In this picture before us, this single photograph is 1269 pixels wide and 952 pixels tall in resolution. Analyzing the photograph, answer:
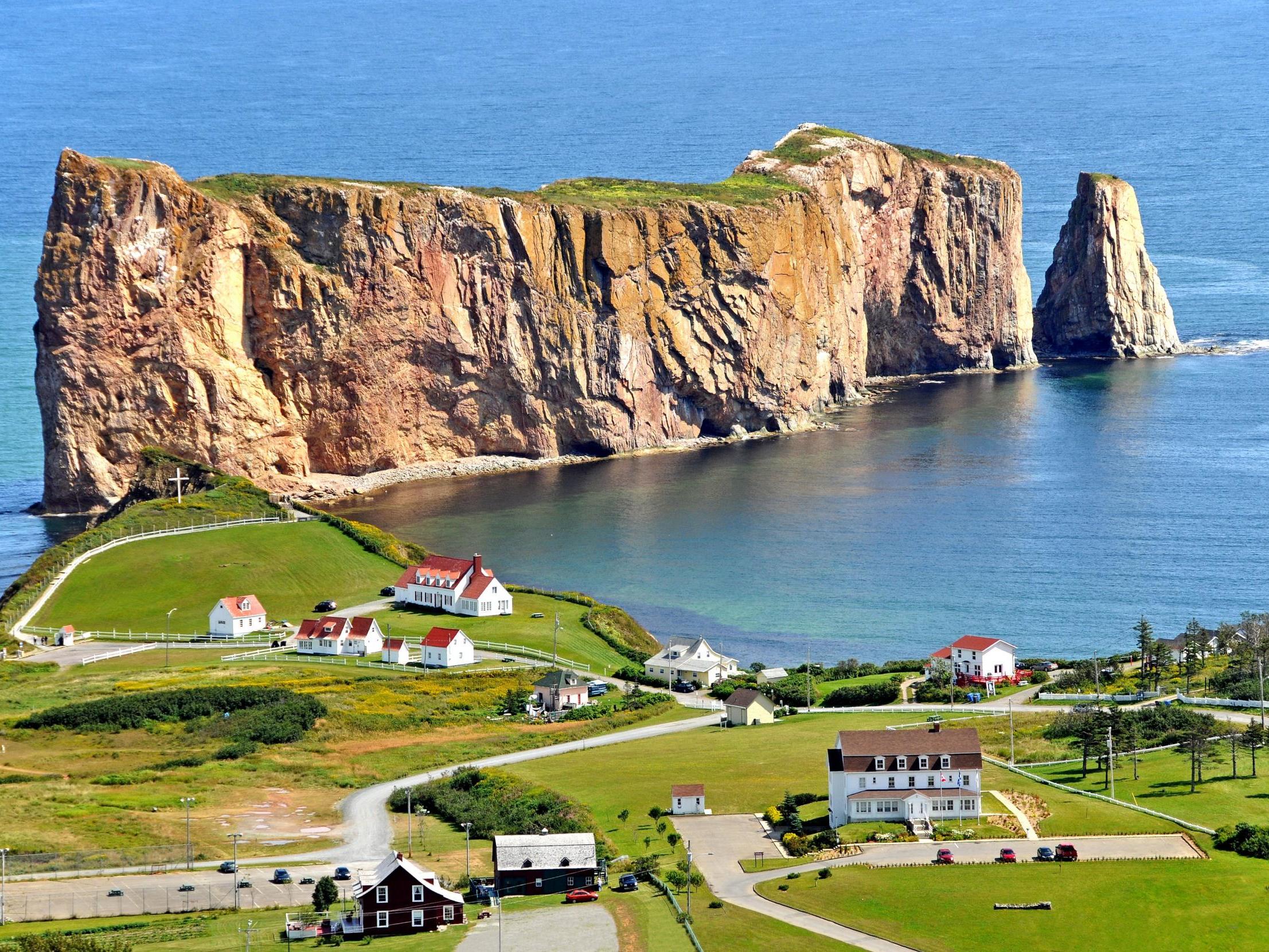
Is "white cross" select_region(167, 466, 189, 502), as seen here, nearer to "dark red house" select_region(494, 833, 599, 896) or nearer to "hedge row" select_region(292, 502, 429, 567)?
"hedge row" select_region(292, 502, 429, 567)

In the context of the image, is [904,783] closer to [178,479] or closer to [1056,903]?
[1056,903]

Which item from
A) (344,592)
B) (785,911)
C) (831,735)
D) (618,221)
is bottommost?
(785,911)

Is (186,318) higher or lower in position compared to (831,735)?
higher

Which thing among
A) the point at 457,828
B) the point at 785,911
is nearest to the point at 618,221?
the point at 457,828

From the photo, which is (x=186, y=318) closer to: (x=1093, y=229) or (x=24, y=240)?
(x=24, y=240)

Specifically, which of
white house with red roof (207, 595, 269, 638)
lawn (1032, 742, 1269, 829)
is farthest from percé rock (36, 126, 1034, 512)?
lawn (1032, 742, 1269, 829)

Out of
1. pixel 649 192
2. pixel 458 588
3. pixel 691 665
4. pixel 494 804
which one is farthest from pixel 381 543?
pixel 649 192

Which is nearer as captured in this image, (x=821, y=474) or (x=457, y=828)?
(x=457, y=828)
